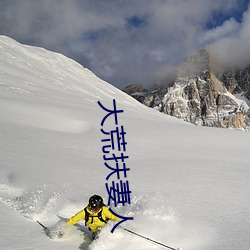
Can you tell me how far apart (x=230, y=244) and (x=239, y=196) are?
8.08ft

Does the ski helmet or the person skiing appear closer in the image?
the ski helmet

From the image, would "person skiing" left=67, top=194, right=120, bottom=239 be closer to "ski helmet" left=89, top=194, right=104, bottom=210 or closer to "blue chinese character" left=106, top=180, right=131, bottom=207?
"ski helmet" left=89, top=194, right=104, bottom=210

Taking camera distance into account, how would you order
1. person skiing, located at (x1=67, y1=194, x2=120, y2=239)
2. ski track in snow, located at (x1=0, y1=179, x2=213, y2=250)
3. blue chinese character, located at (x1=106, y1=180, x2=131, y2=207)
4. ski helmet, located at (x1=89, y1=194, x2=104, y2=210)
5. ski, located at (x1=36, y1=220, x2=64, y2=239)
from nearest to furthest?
ski track in snow, located at (x1=0, y1=179, x2=213, y2=250), ski, located at (x1=36, y1=220, x2=64, y2=239), ski helmet, located at (x1=89, y1=194, x2=104, y2=210), person skiing, located at (x1=67, y1=194, x2=120, y2=239), blue chinese character, located at (x1=106, y1=180, x2=131, y2=207)

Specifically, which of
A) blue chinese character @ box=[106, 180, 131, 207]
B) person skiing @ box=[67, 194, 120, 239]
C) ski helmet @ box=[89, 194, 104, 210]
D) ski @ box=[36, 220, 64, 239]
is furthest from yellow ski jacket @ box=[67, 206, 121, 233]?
blue chinese character @ box=[106, 180, 131, 207]

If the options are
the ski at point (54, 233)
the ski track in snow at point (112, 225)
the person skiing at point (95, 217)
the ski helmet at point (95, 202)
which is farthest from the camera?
the person skiing at point (95, 217)

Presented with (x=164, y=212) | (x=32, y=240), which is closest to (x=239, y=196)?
(x=164, y=212)

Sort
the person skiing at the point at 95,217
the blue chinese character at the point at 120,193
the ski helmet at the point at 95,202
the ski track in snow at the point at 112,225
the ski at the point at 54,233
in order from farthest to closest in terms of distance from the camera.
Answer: the blue chinese character at the point at 120,193
the person skiing at the point at 95,217
the ski helmet at the point at 95,202
the ski at the point at 54,233
the ski track in snow at the point at 112,225

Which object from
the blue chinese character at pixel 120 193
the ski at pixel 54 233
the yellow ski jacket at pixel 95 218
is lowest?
the ski at pixel 54 233

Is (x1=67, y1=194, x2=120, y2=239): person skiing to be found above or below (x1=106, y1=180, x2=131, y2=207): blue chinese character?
below

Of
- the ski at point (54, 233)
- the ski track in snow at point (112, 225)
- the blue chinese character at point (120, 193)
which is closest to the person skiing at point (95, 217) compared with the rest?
the ski track in snow at point (112, 225)

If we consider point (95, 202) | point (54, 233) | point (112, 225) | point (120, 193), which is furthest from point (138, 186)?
point (54, 233)

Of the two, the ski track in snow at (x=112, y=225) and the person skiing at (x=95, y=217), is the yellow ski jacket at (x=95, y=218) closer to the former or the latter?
the person skiing at (x=95, y=217)

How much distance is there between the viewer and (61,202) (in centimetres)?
714

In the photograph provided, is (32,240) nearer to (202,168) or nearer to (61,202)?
(61,202)
